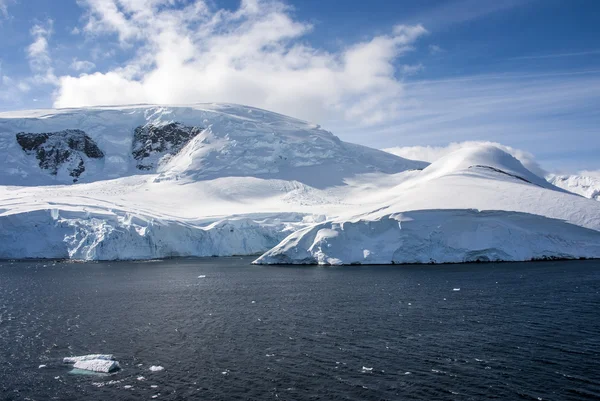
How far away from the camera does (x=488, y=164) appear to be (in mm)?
70625

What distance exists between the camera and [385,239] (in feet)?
158

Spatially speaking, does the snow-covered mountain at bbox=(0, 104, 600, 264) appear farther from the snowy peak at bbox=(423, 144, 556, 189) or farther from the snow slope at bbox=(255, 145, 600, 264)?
the snowy peak at bbox=(423, 144, 556, 189)

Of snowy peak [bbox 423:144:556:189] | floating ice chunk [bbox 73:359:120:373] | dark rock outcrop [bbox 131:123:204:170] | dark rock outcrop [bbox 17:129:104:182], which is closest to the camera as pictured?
floating ice chunk [bbox 73:359:120:373]

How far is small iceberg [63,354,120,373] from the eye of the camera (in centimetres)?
1683

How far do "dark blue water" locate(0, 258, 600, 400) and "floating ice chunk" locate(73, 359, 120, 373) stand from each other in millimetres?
423

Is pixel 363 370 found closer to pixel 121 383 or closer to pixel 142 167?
pixel 121 383

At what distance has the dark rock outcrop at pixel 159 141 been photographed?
393 ft

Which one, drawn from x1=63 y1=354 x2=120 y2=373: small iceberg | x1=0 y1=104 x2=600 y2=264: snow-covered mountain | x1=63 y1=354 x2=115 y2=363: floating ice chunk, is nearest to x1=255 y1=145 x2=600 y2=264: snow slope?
x1=0 y1=104 x2=600 y2=264: snow-covered mountain

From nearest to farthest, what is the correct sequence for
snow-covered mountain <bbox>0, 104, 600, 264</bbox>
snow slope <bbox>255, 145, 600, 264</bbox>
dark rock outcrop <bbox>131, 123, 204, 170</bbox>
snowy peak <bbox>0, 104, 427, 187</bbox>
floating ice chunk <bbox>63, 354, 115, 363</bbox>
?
floating ice chunk <bbox>63, 354, 115, 363</bbox> < snow slope <bbox>255, 145, 600, 264</bbox> < snow-covered mountain <bbox>0, 104, 600, 264</bbox> < snowy peak <bbox>0, 104, 427, 187</bbox> < dark rock outcrop <bbox>131, 123, 204, 170</bbox>

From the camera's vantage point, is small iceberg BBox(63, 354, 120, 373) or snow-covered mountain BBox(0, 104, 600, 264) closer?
small iceberg BBox(63, 354, 120, 373)

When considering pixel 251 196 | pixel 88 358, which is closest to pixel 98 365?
pixel 88 358

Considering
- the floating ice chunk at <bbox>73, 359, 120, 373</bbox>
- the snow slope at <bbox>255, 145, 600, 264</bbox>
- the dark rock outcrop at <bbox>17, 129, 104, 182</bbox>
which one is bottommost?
the floating ice chunk at <bbox>73, 359, 120, 373</bbox>

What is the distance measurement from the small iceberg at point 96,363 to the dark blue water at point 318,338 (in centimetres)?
44

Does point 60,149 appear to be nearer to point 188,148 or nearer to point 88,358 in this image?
point 188,148
